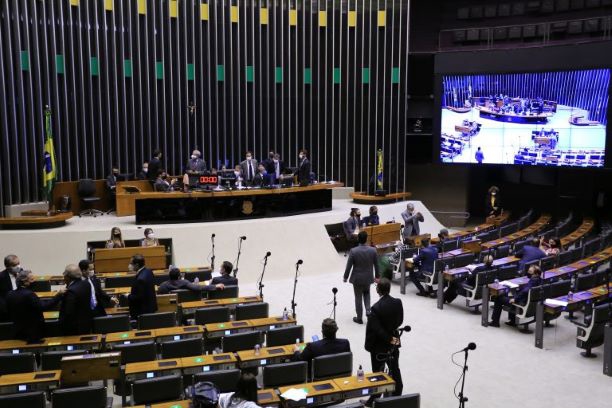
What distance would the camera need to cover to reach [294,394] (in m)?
5.27

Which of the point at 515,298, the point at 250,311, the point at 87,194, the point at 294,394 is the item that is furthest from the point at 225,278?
the point at 87,194

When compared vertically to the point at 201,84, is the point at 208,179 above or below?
below

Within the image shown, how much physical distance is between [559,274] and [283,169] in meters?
8.53

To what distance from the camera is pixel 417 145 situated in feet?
67.2

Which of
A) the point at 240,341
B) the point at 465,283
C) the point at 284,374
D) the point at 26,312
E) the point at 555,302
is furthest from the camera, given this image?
the point at 465,283

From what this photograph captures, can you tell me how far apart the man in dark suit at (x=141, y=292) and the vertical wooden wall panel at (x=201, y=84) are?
27.6 ft

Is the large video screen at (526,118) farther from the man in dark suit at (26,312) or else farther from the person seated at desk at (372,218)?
the man in dark suit at (26,312)

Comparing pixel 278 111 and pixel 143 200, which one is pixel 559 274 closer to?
pixel 143 200

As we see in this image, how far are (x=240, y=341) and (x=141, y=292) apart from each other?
5.25 ft

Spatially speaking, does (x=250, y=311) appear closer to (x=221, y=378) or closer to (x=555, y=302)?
(x=221, y=378)

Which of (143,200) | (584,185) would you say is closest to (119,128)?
(143,200)

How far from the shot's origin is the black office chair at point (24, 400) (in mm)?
4930

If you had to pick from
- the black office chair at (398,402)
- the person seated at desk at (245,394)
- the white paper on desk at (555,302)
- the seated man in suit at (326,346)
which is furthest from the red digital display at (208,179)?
the person seated at desk at (245,394)

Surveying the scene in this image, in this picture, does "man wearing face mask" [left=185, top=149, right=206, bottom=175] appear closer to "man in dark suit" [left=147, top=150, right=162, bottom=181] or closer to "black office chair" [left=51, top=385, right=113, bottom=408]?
"man in dark suit" [left=147, top=150, right=162, bottom=181]
